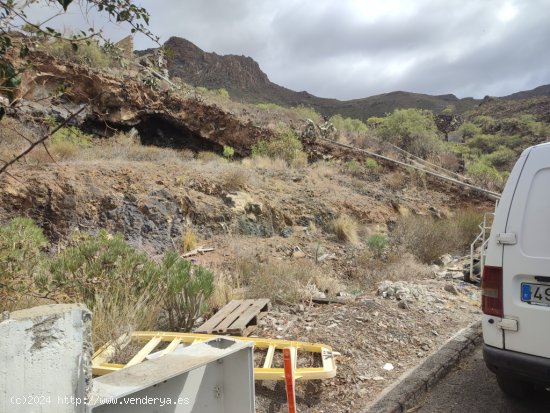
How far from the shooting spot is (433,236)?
11406 mm

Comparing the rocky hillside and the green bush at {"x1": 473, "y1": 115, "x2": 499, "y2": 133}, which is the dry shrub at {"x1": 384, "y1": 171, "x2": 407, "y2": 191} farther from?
the rocky hillside

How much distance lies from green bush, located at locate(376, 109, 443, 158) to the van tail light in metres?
20.9

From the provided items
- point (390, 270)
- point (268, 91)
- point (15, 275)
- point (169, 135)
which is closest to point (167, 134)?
point (169, 135)


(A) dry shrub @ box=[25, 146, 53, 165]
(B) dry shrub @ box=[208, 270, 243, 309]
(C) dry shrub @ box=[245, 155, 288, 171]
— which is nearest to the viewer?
(B) dry shrub @ box=[208, 270, 243, 309]

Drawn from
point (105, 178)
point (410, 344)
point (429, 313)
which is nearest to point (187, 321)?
point (410, 344)

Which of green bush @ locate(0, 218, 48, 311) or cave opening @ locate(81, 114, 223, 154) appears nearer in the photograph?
green bush @ locate(0, 218, 48, 311)

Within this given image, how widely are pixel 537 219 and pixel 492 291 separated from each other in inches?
24.7

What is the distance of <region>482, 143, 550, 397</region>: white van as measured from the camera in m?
3.00

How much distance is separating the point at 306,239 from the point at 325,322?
6410 millimetres

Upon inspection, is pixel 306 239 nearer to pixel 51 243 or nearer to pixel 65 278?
pixel 51 243

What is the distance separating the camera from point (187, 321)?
5.19 m

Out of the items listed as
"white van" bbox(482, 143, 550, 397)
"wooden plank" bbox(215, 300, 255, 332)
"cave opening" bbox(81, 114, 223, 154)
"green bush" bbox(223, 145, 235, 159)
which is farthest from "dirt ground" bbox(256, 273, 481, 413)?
"cave opening" bbox(81, 114, 223, 154)

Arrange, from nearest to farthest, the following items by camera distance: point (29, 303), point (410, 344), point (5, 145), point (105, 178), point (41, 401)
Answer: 1. point (41, 401)
2. point (29, 303)
3. point (410, 344)
4. point (105, 178)
5. point (5, 145)

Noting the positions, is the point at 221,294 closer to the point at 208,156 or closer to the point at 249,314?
the point at 249,314
